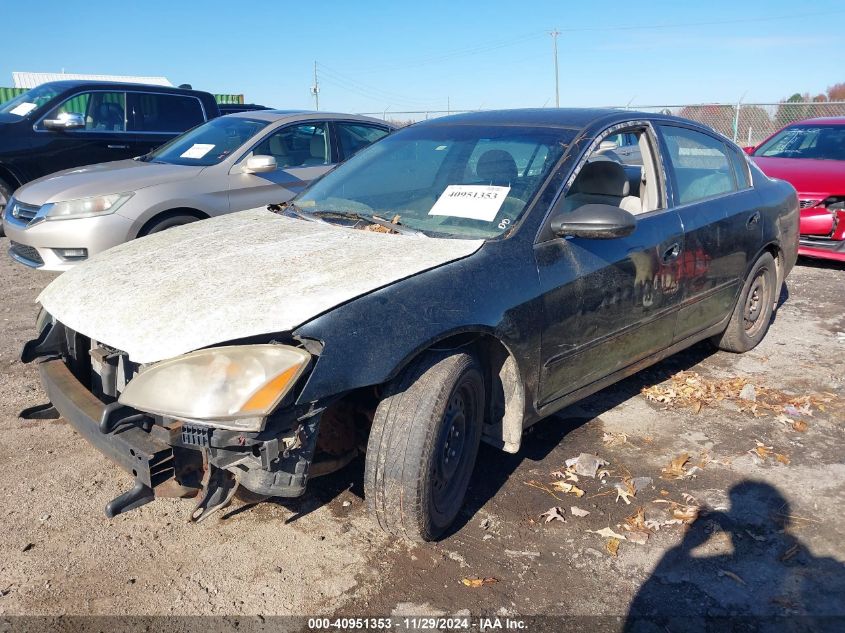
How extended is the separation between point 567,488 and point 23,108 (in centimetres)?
824

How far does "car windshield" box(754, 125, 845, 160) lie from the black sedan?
17.0 ft

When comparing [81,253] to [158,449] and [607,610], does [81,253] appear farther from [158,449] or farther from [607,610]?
[607,610]

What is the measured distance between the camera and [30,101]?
28.3 feet

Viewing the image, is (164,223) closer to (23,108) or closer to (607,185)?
(607,185)

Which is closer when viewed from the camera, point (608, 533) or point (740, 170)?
point (608, 533)

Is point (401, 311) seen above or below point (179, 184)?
below

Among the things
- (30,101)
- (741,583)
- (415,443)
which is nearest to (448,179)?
(415,443)

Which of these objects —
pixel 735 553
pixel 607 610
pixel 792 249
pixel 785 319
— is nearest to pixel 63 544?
pixel 607 610

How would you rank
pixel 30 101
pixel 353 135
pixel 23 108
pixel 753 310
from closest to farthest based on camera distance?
pixel 753 310 → pixel 353 135 → pixel 23 108 → pixel 30 101

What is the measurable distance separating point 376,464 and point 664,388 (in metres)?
2.56

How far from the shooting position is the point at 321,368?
7.68 feet

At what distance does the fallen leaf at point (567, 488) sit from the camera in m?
3.27

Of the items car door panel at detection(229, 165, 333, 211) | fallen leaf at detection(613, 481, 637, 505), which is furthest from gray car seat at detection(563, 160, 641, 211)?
car door panel at detection(229, 165, 333, 211)

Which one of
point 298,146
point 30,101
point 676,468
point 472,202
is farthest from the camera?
point 30,101
